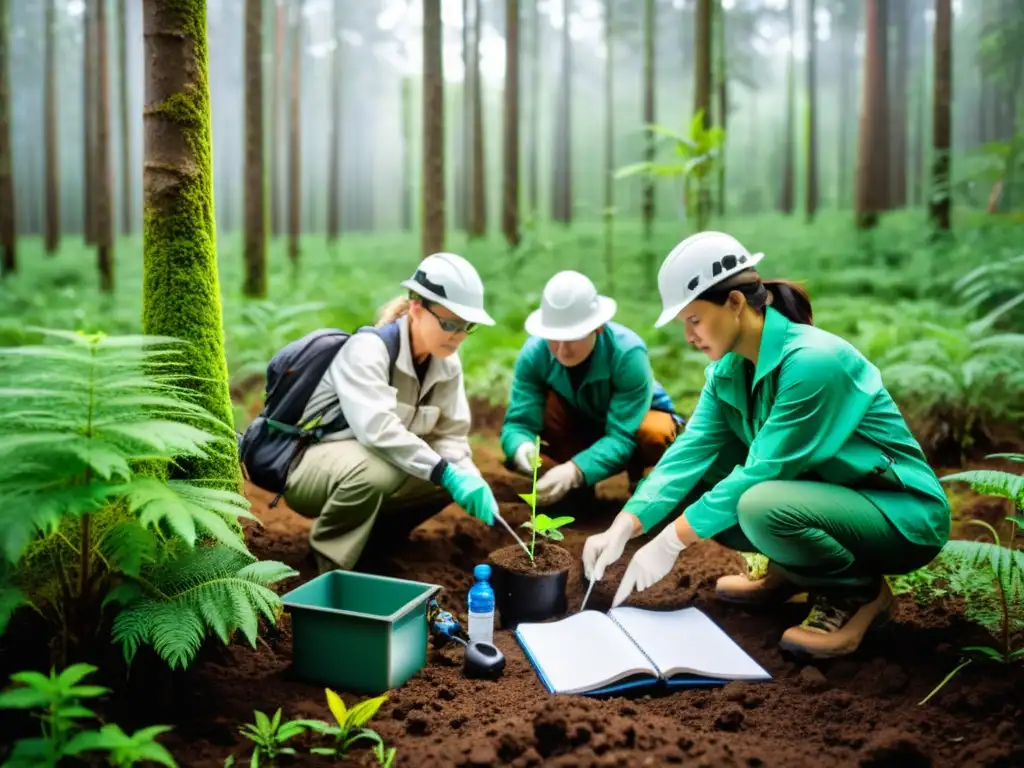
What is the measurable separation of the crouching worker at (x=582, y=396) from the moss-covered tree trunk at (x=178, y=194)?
1734mm

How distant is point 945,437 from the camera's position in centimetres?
566

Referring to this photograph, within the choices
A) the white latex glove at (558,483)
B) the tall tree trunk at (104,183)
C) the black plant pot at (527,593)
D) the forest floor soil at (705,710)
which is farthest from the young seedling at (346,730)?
the tall tree trunk at (104,183)

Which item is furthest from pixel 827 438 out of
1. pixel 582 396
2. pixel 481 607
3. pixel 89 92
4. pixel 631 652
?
pixel 89 92

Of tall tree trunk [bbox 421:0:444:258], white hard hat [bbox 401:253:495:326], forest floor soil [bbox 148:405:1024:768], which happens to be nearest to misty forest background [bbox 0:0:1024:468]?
tall tree trunk [bbox 421:0:444:258]

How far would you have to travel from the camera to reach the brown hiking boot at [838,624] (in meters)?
3.12

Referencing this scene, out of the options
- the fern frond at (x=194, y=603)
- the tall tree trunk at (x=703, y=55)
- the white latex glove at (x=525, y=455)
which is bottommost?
the fern frond at (x=194, y=603)

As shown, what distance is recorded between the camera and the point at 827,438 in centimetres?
310

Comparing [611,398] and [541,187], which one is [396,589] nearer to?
[611,398]

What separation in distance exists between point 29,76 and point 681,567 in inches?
1681

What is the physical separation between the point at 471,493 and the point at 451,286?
3.20 ft

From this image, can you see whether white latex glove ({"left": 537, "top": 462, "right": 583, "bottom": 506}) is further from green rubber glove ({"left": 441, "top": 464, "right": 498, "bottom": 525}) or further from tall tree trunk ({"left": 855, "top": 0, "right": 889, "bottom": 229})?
tall tree trunk ({"left": 855, "top": 0, "right": 889, "bottom": 229})

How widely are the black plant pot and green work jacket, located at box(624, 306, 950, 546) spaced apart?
665 millimetres

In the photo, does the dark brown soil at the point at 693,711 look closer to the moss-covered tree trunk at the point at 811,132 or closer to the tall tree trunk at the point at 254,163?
the tall tree trunk at the point at 254,163

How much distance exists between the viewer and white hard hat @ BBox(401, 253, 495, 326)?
3771mm
